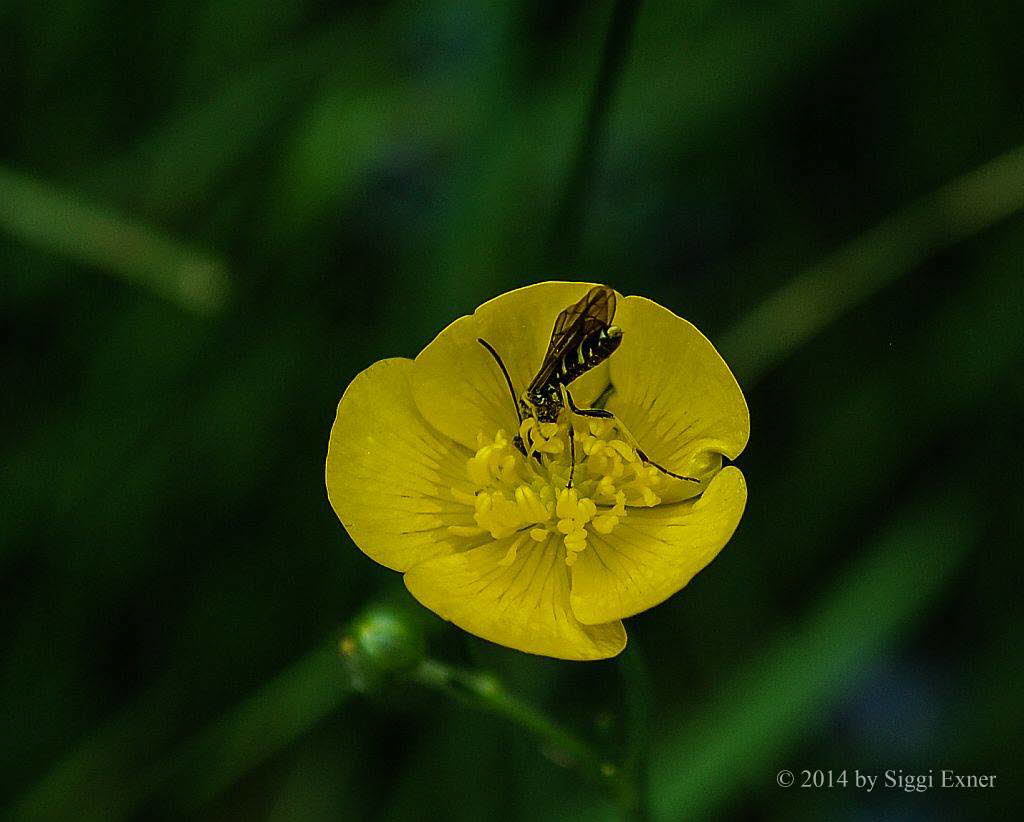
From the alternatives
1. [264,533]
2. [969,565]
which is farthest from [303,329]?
[969,565]

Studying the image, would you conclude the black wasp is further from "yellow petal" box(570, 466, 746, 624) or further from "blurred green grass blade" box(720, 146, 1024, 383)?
"blurred green grass blade" box(720, 146, 1024, 383)

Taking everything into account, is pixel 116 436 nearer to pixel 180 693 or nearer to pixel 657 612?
Answer: pixel 180 693

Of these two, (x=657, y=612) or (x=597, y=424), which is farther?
(x=657, y=612)

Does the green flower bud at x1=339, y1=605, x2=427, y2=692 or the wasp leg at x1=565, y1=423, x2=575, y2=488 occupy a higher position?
the wasp leg at x1=565, y1=423, x2=575, y2=488

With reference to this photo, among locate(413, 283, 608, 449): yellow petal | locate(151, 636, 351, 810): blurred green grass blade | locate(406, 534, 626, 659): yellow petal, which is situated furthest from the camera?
locate(151, 636, 351, 810): blurred green grass blade

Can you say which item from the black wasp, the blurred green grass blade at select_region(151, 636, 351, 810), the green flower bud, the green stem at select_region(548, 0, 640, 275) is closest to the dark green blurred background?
the blurred green grass blade at select_region(151, 636, 351, 810)

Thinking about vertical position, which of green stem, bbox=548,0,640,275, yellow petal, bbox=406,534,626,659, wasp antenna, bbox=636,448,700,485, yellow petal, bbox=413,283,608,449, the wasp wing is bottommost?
yellow petal, bbox=406,534,626,659
